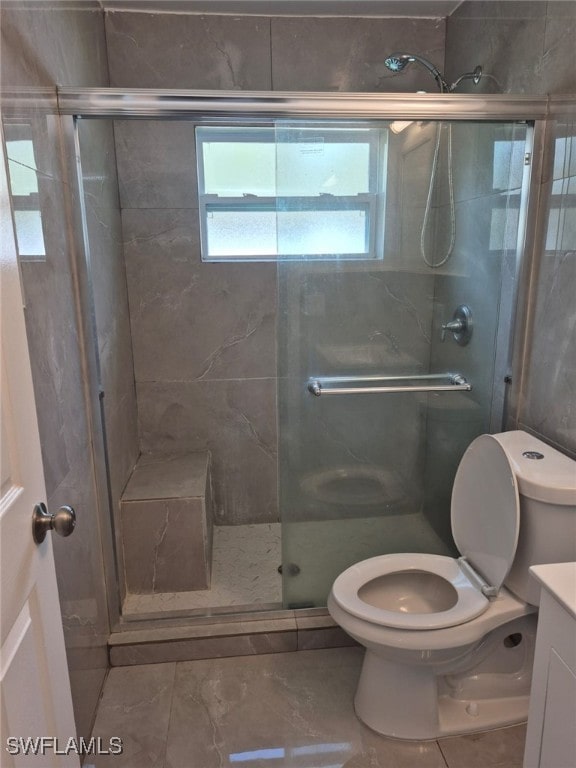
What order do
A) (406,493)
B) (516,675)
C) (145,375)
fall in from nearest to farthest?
(516,675), (406,493), (145,375)

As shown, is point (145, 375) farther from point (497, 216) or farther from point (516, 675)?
point (516, 675)

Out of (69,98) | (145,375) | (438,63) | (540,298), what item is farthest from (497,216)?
(145,375)

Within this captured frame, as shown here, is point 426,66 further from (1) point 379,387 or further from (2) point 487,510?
(2) point 487,510

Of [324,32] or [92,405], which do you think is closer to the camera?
[92,405]

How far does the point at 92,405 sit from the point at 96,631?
74 centimetres

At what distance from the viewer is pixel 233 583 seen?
2.21 m

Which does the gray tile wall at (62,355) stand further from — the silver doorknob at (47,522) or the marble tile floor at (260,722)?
the silver doorknob at (47,522)

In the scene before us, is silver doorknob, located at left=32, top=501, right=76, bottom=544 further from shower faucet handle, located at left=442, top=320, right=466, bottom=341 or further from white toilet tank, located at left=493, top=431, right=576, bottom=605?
shower faucet handle, located at left=442, top=320, right=466, bottom=341

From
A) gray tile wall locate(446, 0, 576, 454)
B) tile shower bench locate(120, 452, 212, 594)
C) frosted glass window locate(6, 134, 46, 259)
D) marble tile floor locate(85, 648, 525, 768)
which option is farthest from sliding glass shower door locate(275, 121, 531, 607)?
frosted glass window locate(6, 134, 46, 259)

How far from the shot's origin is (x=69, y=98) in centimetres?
152

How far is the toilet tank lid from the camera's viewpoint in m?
1.36

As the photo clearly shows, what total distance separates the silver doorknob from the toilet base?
1.08 metres

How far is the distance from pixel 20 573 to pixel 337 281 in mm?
1335

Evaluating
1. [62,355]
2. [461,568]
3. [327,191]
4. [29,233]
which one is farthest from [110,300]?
[461,568]
